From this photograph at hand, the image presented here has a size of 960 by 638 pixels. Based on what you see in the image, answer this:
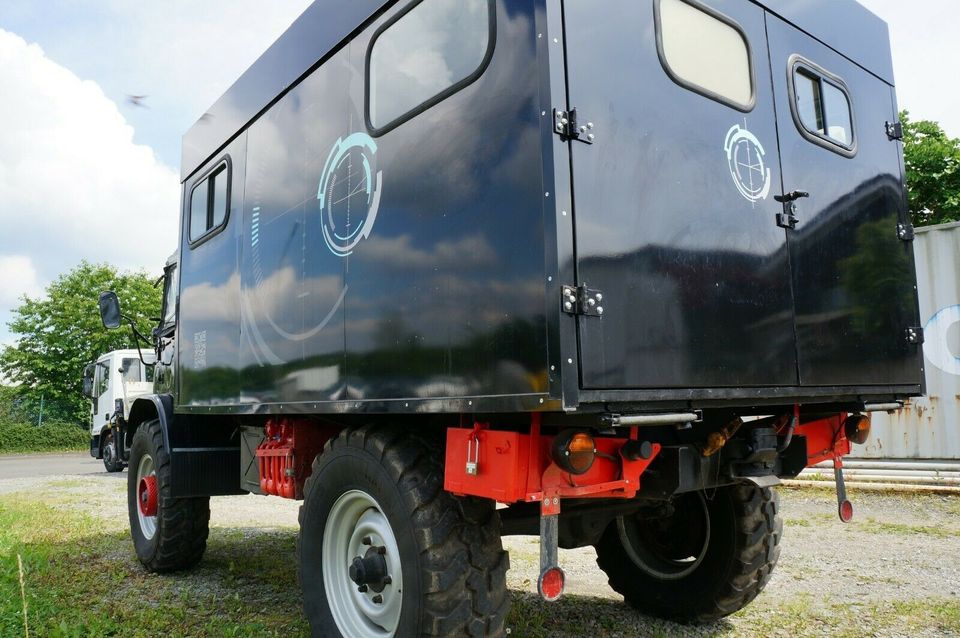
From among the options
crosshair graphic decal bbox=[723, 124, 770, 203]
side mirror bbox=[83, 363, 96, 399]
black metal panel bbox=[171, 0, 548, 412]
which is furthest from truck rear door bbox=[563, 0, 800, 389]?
side mirror bbox=[83, 363, 96, 399]

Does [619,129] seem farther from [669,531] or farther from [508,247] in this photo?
[669,531]

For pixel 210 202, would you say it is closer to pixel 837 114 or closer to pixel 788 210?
pixel 788 210

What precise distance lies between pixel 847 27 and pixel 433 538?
3443mm

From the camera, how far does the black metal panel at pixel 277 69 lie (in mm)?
3498

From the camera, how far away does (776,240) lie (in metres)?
3.06

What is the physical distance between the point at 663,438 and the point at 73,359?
117ft

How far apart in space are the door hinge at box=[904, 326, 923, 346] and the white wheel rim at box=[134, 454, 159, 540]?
5.23 metres

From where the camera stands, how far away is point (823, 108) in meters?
3.55

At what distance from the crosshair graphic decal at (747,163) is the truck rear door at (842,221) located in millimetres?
171

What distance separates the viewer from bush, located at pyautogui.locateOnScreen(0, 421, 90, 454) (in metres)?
27.5

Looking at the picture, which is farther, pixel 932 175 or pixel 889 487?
pixel 932 175

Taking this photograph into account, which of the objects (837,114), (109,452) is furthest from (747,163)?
(109,452)

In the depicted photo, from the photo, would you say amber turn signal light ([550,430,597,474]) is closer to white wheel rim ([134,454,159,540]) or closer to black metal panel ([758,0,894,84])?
black metal panel ([758,0,894,84])

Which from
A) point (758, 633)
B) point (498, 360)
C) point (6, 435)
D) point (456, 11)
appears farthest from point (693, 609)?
point (6, 435)
